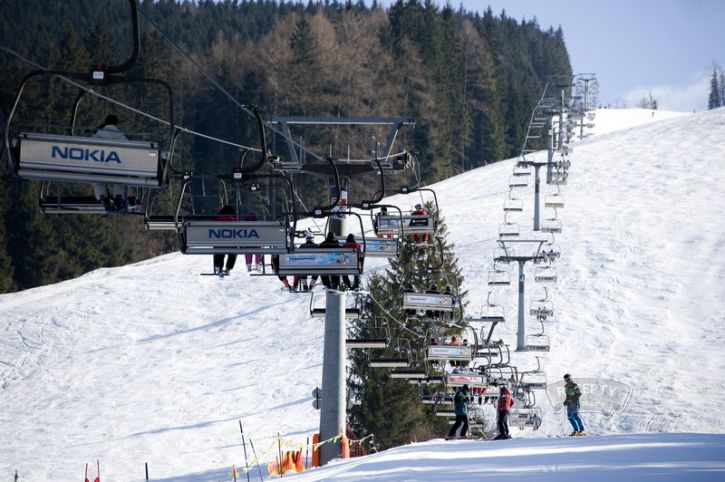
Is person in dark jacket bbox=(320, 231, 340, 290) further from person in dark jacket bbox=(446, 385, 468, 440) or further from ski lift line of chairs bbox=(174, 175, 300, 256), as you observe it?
person in dark jacket bbox=(446, 385, 468, 440)

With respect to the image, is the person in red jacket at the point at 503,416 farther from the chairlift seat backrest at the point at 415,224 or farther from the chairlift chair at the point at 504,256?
the chairlift chair at the point at 504,256

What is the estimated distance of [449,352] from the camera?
2591 cm

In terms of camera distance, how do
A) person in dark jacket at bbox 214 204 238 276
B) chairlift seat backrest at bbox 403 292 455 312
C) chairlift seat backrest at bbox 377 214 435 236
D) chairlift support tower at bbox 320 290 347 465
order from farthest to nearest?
chairlift seat backrest at bbox 403 292 455 312, chairlift support tower at bbox 320 290 347 465, chairlift seat backrest at bbox 377 214 435 236, person in dark jacket at bbox 214 204 238 276

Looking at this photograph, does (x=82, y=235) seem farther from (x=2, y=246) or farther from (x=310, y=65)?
(x=310, y=65)

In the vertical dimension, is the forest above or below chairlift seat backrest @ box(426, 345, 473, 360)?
above

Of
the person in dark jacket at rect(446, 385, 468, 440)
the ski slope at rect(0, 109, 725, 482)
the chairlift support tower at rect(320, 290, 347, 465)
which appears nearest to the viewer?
the chairlift support tower at rect(320, 290, 347, 465)

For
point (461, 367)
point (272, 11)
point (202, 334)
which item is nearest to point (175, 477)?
point (461, 367)

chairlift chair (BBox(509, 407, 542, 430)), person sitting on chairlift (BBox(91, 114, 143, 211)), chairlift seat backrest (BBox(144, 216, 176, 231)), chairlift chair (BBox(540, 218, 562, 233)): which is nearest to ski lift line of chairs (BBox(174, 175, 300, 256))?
person sitting on chairlift (BBox(91, 114, 143, 211))

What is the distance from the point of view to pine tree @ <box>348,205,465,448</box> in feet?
103

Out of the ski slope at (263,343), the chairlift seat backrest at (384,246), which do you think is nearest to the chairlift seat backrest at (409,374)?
the chairlift seat backrest at (384,246)

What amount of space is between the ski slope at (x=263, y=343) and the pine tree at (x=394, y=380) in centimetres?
263

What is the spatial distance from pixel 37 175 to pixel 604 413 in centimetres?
2546

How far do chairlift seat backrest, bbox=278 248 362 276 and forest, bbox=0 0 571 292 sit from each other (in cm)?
4918

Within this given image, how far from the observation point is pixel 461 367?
28.8 metres
